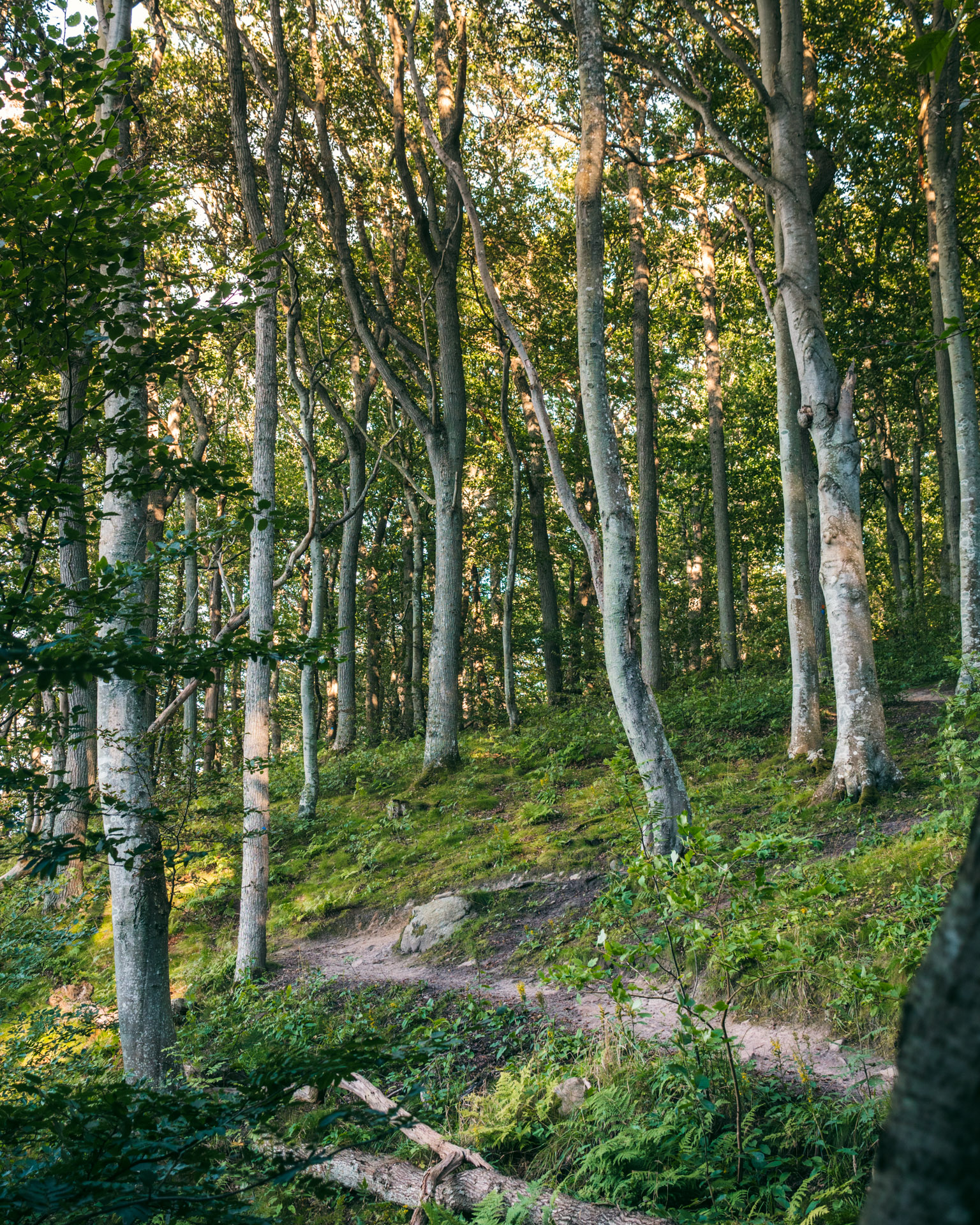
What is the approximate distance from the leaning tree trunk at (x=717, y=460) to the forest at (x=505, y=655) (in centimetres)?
11

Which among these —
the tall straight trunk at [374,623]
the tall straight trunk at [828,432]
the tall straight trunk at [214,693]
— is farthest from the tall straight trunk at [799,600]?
the tall straight trunk at [374,623]

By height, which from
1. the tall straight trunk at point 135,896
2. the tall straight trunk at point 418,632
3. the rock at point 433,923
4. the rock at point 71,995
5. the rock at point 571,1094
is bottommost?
the rock at point 71,995

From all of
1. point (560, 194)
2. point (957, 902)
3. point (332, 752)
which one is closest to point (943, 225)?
point (560, 194)

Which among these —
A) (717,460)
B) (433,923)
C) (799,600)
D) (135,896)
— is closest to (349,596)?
(717,460)

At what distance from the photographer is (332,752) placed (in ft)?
59.9

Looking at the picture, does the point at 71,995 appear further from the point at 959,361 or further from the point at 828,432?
the point at 959,361

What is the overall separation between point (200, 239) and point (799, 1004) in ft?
46.8

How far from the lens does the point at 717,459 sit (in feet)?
53.9

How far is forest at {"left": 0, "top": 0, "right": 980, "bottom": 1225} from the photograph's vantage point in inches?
124

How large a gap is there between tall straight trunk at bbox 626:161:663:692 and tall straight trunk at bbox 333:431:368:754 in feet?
19.9

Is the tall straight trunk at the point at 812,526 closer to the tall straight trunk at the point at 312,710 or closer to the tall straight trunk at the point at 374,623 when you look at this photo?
the tall straight trunk at the point at 312,710

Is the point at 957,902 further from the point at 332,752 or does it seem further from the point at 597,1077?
the point at 332,752

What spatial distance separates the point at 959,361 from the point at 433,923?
9.84 metres

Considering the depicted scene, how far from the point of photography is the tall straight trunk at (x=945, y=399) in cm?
1245
